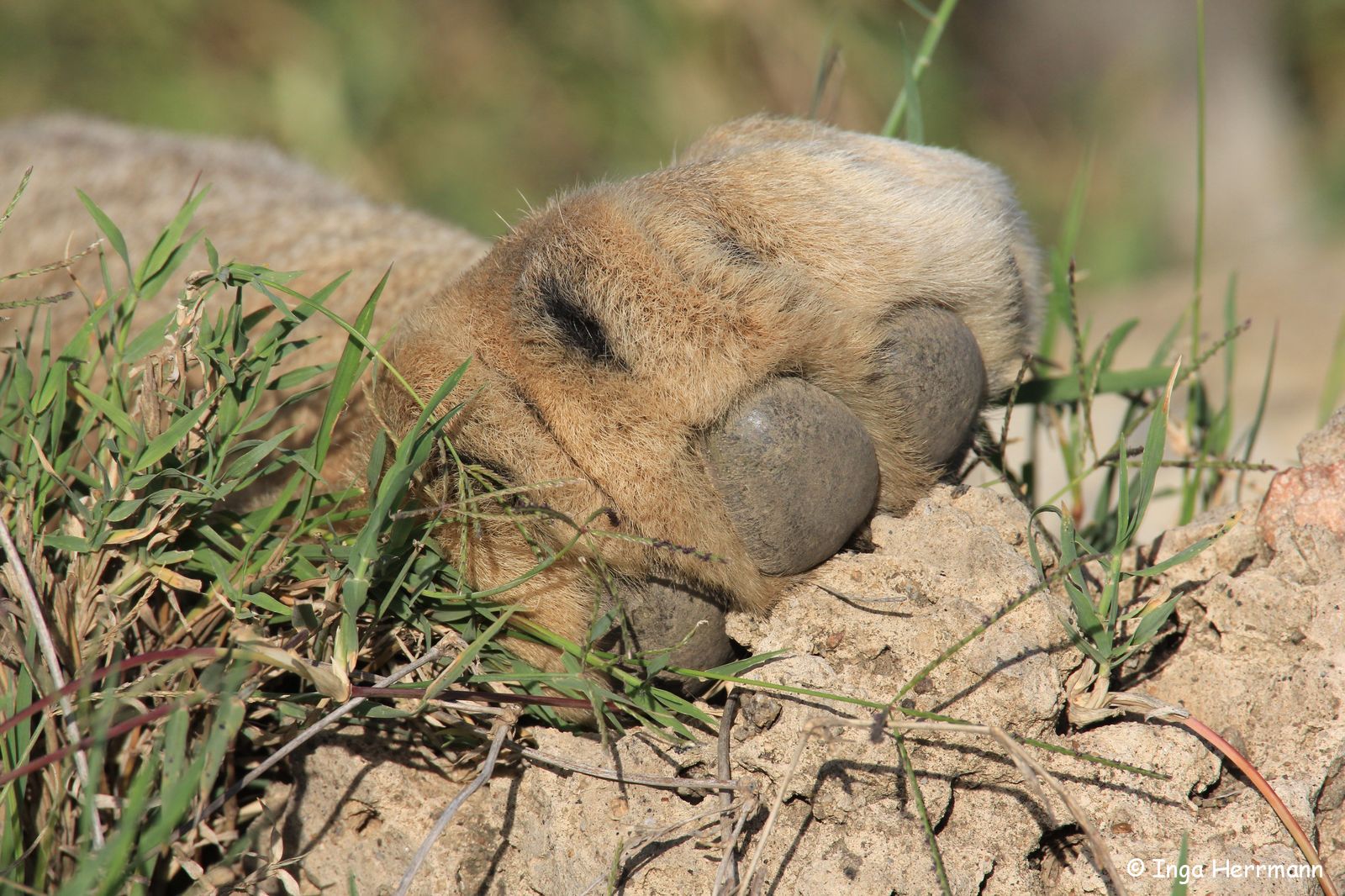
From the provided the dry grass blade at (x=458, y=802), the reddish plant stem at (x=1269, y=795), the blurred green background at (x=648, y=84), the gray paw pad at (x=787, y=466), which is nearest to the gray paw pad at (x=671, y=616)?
the gray paw pad at (x=787, y=466)

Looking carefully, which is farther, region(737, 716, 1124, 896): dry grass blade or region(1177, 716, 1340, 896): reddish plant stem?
region(1177, 716, 1340, 896): reddish plant stem

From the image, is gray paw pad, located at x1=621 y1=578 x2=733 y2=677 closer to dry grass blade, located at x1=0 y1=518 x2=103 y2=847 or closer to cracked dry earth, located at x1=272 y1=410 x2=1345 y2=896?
cracked dry earth, located at x1=272 y1=410 x2=1345 y2=896

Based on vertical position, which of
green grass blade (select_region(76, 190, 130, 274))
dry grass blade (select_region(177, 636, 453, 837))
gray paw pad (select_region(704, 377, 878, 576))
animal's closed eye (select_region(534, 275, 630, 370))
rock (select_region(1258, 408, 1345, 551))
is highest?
green grass blade (select_region(76, 190, 130, 274))

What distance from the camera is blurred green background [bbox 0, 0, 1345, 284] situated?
A: 6316mm

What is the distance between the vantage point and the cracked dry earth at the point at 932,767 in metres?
1.44

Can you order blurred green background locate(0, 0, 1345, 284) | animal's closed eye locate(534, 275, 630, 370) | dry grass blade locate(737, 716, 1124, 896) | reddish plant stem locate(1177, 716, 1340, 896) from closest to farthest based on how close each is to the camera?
dry grass blade locate(737, 716, 1124, 896), reddish plant stem locate(1177, 716, 1340, 896), animal's closed eye locate(534, 275, 630, 370), blurred green background locate(0, 0, 1345, 284)

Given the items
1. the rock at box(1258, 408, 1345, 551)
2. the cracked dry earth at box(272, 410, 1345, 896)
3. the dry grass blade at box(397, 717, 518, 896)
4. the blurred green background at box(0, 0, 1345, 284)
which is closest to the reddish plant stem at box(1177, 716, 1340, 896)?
the cracked dry earth at box(272, 410, 1345, 896)

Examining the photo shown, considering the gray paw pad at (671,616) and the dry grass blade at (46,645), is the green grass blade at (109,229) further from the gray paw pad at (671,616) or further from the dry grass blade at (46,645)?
the gray paw pad at (671,616)

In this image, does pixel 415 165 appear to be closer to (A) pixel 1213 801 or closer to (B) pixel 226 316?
(B) pixel 226 316

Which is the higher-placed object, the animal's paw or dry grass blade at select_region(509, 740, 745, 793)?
the animal's paw

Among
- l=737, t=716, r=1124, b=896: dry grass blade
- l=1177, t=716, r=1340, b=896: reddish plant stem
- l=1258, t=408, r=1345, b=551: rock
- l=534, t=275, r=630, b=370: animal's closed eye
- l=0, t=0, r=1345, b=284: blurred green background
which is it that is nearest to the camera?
l=737, t=716, r=1124, b=896: dry grass blade

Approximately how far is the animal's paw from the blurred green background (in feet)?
14.9

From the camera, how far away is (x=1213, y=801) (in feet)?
4.90

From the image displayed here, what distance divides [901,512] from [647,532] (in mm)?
413
